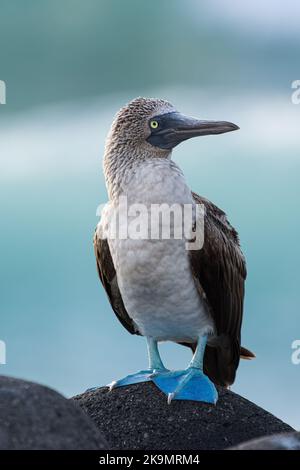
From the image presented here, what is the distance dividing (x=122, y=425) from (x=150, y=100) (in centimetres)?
251

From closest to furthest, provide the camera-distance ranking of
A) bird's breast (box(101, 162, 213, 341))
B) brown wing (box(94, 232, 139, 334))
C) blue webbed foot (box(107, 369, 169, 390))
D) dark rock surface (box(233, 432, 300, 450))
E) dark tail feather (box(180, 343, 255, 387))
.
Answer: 1. dark rock surface (box(233, 432, 300, 450))
2. bird's breast (box(101, 162, 213, 341))
3. blue webbed foot (box(107, 369, 169, 390))
4. brown wing (box(94, 232, 139, 334))
5. dark tail feather (box(180, 343, 255, 387))

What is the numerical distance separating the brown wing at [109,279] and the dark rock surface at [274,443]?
2.46 m

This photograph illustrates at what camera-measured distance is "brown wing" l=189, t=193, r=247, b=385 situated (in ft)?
22.6

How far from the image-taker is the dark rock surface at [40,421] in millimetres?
5055

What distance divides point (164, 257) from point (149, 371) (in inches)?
45.6

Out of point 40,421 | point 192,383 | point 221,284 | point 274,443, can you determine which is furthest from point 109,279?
point 274,443

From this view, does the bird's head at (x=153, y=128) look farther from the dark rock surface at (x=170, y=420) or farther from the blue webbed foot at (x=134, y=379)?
the dark rock surface at (x=170, y=420)

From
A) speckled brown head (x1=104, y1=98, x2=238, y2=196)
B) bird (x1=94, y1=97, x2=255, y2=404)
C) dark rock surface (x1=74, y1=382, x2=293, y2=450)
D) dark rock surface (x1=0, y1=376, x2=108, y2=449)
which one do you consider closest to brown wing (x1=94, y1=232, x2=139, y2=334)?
bird (x1=94, y1=97, x2=255, y2=404)

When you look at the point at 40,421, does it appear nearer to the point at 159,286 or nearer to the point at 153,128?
the point at 159,286

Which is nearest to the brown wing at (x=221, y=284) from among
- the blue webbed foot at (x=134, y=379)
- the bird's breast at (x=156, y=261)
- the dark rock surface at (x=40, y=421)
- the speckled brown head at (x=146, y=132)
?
the bird's breast at (x=156, y=261)

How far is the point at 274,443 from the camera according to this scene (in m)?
5.07

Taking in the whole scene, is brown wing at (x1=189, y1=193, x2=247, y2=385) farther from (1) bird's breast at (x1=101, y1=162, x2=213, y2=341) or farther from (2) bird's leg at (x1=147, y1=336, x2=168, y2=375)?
(2) bird's leg at (x1=147, y1=336, x2=168, y2=375)
